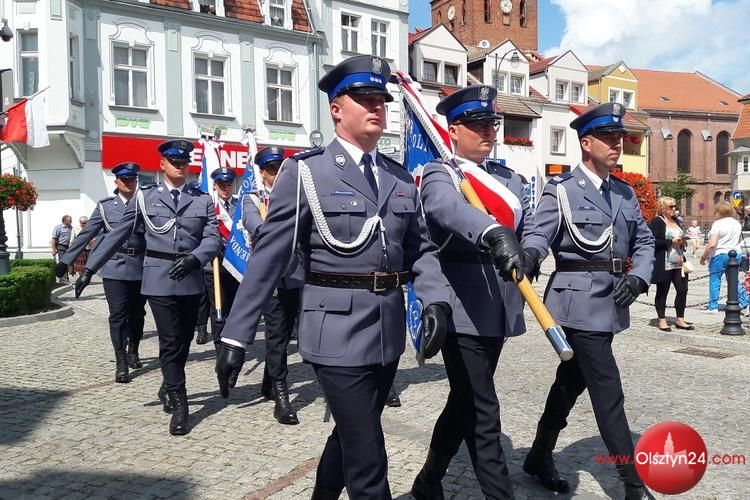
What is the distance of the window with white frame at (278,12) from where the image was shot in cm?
2720

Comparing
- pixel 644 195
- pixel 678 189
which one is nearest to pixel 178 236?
pixel 644 195

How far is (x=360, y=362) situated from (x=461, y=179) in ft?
3.72

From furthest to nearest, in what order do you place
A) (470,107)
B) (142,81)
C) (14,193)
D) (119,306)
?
1. (142,81)
2. (14,193)
3. (119,306)
4. (470,107)

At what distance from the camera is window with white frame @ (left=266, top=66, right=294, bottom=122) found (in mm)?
27234

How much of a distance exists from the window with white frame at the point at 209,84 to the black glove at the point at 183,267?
21.1 meters

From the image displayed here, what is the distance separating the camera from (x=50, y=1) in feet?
71.4

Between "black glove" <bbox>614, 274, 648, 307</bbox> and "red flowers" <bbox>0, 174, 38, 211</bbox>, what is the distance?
1422 centimetres

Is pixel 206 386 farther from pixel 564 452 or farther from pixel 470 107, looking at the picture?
pixel 470 107

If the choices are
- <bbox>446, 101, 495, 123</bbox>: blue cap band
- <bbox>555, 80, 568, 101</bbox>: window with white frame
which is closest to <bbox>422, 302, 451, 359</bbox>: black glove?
<bbox>446, 101, 495, 123</bbox>: blue cap band

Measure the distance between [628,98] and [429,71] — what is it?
2170 centimetres

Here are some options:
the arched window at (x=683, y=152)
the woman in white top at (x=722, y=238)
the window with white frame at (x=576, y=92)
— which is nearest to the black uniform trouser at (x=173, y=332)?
the woman in white top at (x=722, y=238)

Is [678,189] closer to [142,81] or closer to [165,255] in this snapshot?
[142,81]

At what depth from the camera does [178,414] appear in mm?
5434

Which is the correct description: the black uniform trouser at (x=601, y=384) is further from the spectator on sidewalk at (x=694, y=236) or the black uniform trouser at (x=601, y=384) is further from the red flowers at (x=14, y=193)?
the red flowers at (x=14, y=193)
